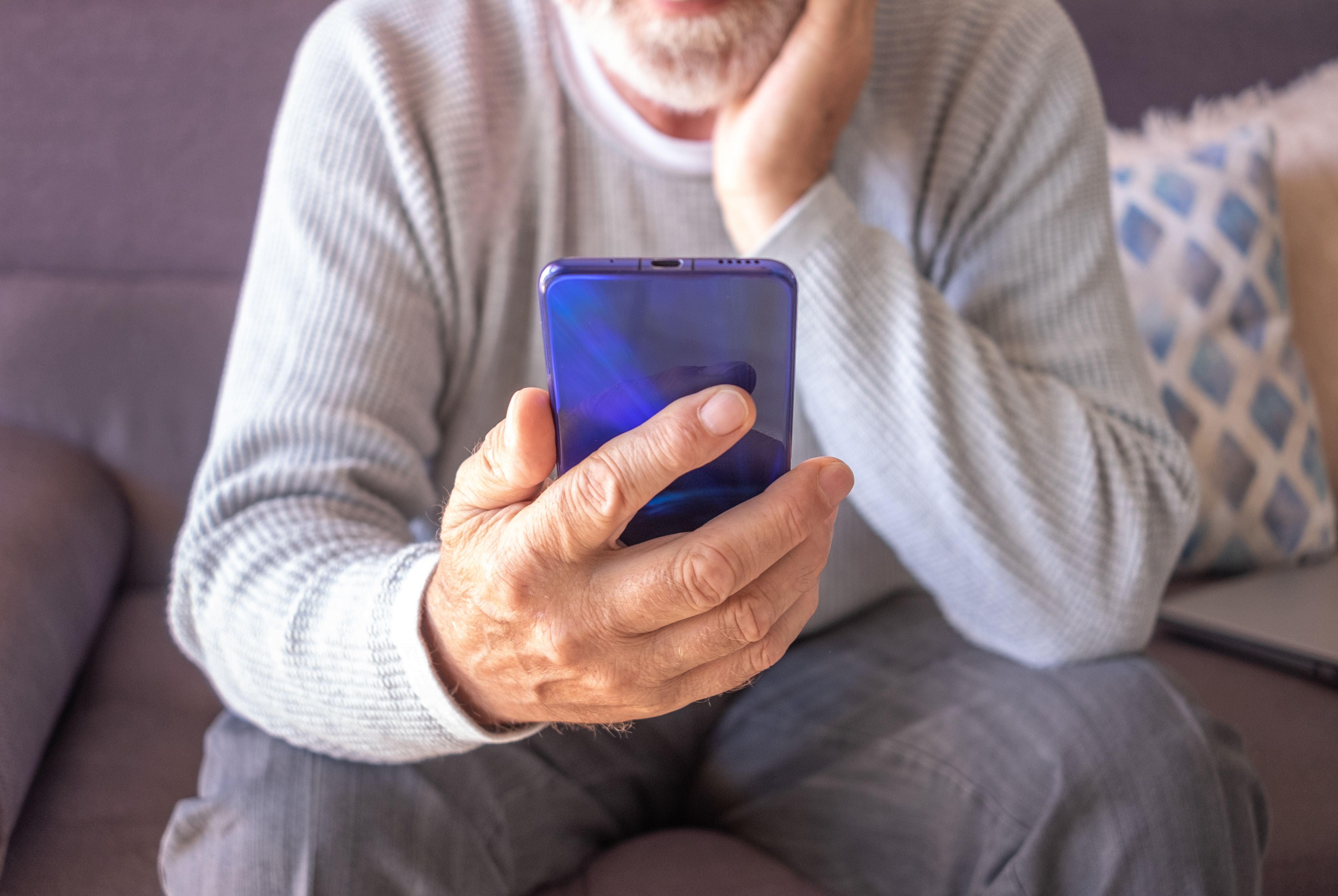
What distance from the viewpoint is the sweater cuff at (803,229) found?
26.3 inches

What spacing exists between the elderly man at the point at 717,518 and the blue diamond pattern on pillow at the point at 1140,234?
38 centimetres

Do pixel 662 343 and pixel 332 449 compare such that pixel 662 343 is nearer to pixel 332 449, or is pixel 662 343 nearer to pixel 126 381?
pixel 332 449

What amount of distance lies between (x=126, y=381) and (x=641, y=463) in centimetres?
92

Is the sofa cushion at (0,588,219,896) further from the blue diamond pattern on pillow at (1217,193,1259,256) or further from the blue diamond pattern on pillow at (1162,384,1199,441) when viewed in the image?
the blue diamond pattern on pillow at (1217,193,1259,256)

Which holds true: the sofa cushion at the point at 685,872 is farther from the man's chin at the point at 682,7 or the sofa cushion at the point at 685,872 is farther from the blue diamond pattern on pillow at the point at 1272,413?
the blue diamond pattern on pillow at the point at 1272,413

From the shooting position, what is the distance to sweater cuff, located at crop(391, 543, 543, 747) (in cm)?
53

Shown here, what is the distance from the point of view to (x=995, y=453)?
689 mm

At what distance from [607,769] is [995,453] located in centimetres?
42

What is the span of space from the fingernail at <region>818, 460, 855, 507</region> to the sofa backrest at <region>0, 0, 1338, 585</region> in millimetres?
890

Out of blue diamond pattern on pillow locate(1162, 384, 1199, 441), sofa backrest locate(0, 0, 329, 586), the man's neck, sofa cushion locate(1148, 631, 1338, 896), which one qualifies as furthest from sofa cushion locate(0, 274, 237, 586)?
blue diamond pattern on pillow locate(1162, 384, 1199, 441)

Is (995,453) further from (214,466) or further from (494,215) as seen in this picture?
(214,466)

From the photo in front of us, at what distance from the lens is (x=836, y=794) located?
0.74 m

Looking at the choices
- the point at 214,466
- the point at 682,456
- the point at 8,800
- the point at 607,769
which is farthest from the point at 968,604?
the point at 8,800

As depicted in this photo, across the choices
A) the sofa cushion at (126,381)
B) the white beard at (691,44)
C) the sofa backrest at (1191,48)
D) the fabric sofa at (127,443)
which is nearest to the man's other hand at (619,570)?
the fabric sofa at (127,443)
